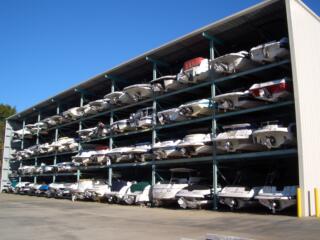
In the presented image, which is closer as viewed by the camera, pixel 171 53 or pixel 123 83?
pixel 171 53

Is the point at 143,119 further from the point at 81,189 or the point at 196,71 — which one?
the point at 81,189

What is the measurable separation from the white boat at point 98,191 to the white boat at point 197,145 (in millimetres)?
7549

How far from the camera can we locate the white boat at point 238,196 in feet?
55.1

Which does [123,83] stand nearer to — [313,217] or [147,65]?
[147,65]

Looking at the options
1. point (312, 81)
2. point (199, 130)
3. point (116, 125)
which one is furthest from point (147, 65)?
point (312, 81)

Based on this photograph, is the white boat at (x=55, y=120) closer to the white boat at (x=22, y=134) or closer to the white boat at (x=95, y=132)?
the white boat at (x=95, y=132)

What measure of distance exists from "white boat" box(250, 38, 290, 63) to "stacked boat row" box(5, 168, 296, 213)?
20.0 ft

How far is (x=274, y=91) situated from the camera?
17.1m

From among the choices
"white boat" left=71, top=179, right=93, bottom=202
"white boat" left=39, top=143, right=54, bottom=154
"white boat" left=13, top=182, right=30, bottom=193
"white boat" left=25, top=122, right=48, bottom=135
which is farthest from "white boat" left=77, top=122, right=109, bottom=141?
"white boat" left=13, top=182, right=30, bottom=193

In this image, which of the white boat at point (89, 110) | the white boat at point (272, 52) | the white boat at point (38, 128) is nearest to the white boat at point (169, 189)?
the white boat at point (272, 52)

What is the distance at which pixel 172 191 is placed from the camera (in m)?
20.1

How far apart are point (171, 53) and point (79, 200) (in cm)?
1328

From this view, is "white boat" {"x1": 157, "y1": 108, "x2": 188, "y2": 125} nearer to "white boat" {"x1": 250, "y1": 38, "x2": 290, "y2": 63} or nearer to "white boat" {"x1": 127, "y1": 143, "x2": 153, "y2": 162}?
"white boat" {"x1": 127, "y1": 143, "x2": 153, "y2": 162}

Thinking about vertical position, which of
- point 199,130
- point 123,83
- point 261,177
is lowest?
point 261,177
